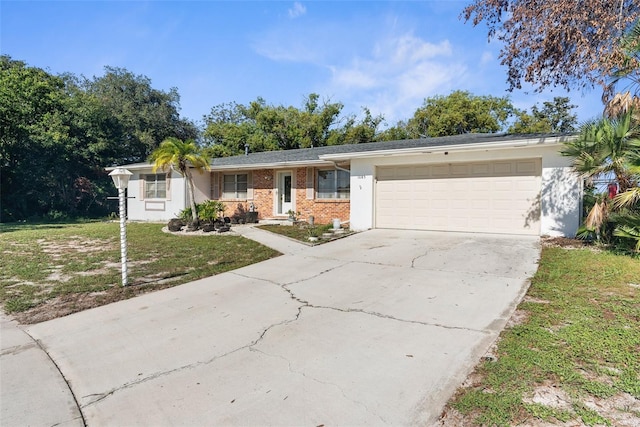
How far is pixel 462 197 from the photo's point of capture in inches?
418

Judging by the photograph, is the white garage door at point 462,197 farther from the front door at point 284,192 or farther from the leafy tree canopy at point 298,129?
the leafy tree canopy at point 298,129

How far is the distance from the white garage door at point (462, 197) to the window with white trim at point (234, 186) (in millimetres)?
7342

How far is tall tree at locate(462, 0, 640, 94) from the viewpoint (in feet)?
26.1

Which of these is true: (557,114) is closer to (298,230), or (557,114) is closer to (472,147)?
(472,147)

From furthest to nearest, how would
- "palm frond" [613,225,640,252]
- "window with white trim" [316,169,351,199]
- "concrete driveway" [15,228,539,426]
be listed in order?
"window with white trim" [316,169,351,199] < "palm frond" [613,225,640,252] < "concrete driveway" [15,228,539,426]

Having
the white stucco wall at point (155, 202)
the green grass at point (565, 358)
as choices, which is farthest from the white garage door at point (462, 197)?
the white stucco wall at point (155, 202)

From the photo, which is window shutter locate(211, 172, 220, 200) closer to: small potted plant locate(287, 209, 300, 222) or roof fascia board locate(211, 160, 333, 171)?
roof fascia board locate(211, 160, 333, 171)

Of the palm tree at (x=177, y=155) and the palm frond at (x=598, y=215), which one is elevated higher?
the palm tree at (x=177, y=155)

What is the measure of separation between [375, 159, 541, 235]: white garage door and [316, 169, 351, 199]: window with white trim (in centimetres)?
204

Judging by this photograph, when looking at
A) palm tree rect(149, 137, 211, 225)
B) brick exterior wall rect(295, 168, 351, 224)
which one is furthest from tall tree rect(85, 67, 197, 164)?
brick exterior wall rect(295, 168, 351, 224)

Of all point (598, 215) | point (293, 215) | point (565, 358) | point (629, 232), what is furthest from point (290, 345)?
point (293, 215)

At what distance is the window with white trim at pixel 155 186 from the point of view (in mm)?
17156

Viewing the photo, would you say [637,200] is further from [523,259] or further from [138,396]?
[138,396]

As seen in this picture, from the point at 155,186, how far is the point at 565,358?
18.0 m
